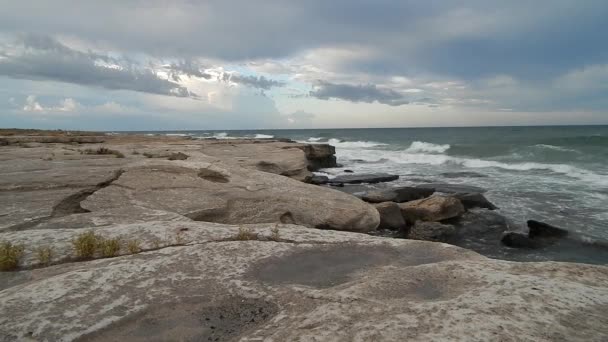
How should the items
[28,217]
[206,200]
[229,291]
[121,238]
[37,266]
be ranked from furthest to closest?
[206,200] < [28,217] < [121,238] < [37,266] < [229,291]

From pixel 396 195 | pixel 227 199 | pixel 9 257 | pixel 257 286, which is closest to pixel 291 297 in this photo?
pixel 257 286

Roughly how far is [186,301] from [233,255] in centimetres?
83

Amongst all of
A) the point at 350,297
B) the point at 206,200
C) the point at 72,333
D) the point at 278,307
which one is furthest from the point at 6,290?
the point at 206,200

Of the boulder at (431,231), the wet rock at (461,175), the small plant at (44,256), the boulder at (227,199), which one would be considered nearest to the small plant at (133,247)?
the small plant at (44,256)

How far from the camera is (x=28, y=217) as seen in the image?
494cm

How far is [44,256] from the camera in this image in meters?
3.33

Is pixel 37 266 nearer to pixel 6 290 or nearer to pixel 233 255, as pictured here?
pixel 6 290

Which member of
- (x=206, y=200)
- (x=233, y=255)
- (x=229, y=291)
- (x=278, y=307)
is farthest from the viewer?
(x=206, y=200)

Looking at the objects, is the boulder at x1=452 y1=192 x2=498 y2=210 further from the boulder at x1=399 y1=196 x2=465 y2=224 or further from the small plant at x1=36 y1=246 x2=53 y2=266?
the small plant at x1=36 y1=246 x2=53 y2=266

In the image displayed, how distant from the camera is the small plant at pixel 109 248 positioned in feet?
11.5

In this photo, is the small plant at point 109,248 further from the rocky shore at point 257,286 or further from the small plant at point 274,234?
the small plant at point 274,234

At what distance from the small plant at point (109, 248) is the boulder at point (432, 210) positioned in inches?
363

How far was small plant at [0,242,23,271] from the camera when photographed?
10.4 ft

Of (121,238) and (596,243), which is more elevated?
(121,238)
